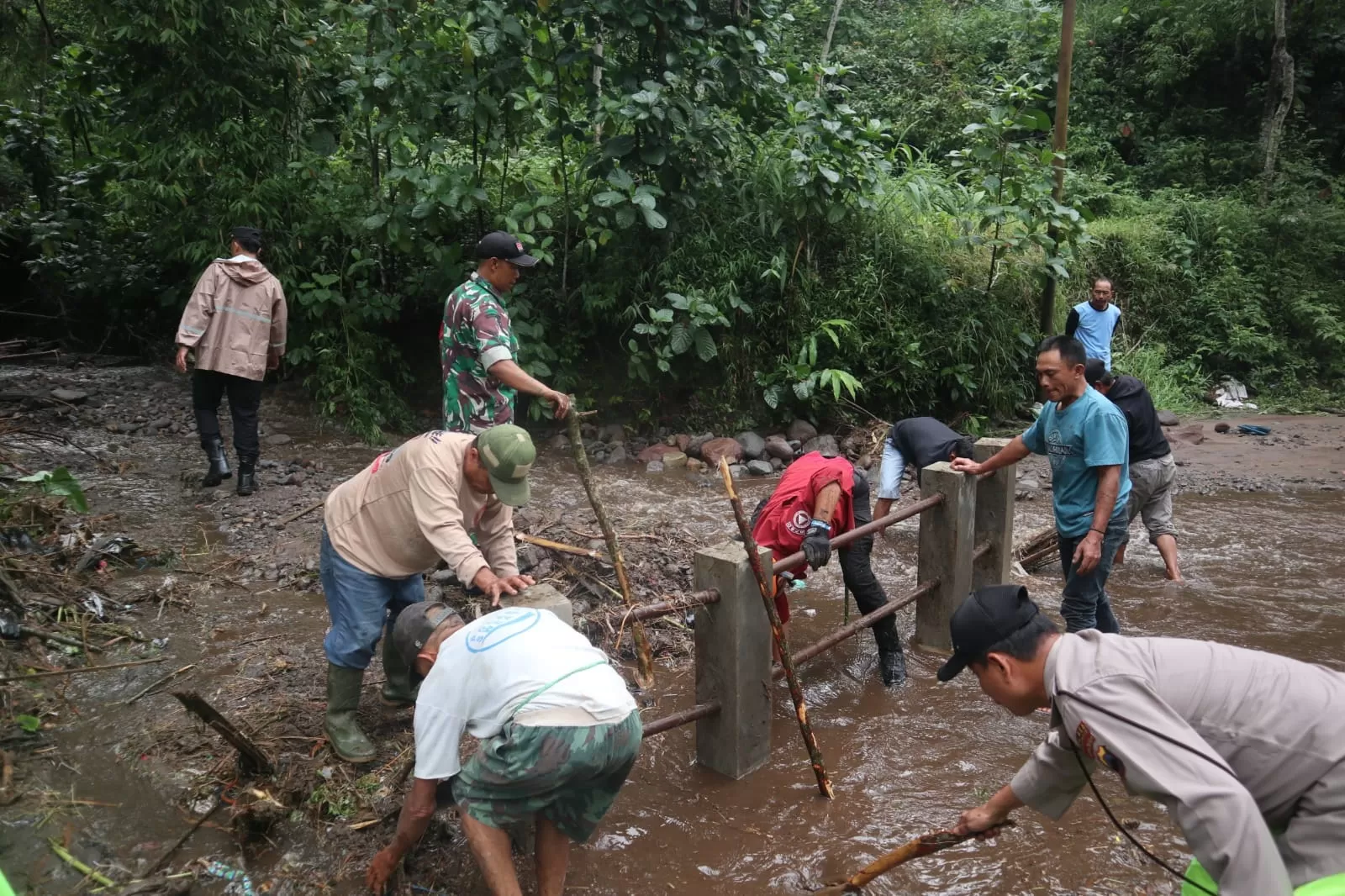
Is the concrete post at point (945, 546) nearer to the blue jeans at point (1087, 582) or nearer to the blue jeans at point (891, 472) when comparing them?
the blue jeans at point (1087, 582)

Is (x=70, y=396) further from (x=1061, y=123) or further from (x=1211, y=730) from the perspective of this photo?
(x=1061, y=123)

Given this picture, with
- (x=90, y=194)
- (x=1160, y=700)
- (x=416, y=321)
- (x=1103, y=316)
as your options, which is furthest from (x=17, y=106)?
(x=1160, y=700)

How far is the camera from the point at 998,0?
1925cm

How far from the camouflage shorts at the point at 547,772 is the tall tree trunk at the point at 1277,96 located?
606 inches

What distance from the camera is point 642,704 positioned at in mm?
4559

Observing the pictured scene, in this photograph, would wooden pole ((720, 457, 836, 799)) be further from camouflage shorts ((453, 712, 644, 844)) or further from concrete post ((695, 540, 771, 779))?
camouflage shorts ((453, 712, 644, 844))

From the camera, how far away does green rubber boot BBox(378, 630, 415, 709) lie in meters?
3.97

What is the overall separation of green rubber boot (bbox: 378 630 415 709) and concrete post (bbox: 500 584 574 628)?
0.94 m

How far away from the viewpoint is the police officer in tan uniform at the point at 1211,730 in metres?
1.76

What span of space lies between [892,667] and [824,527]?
1134 millimetres

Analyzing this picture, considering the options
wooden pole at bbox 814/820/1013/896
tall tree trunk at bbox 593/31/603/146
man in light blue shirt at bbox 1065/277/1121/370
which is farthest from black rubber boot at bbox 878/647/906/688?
tall tree trunk at bbox 593/31/603/146

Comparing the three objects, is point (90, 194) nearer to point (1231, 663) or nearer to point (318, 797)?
point (318, 797)

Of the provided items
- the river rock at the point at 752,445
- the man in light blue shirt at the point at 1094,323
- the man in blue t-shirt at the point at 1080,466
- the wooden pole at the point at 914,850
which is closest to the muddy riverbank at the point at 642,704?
the wooden pole at the point at 914,850

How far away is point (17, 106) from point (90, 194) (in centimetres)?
110
